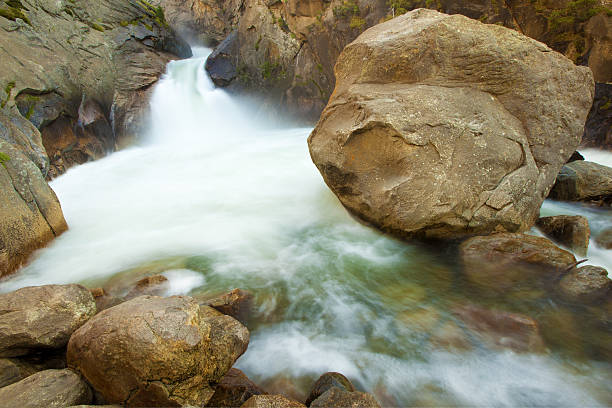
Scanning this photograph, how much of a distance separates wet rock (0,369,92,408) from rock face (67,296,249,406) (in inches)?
3.0

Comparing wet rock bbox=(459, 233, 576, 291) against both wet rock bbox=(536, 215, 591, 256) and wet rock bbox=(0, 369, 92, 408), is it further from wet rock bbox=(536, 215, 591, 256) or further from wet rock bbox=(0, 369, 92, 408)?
wet rock bbox=(0, 369, 92, 408)

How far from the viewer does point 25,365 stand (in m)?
2.59

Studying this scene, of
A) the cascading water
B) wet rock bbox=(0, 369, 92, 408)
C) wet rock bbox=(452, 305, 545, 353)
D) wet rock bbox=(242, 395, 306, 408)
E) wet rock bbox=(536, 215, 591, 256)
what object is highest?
wet rock bbox=(536, 215, 591, 256)

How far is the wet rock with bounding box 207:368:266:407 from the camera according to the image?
2531 millimetres

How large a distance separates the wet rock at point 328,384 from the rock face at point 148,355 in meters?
0.75

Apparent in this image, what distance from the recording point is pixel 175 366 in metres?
2.23

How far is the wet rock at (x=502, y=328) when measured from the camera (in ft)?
10.2

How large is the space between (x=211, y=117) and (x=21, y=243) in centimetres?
1070

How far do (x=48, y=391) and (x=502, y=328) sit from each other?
364 cm

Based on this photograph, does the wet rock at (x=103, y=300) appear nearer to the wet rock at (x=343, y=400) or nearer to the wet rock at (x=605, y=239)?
the wet rock at (x=343, y=400)

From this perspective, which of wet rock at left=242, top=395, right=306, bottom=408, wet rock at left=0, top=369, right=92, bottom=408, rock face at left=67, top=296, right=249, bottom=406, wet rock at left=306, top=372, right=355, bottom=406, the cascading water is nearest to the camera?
wet rock at left=0, top=369, right=92, bottom=408

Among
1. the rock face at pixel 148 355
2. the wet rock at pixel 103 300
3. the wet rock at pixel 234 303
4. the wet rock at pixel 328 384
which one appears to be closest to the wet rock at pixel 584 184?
the wet rock at pixel 328 384

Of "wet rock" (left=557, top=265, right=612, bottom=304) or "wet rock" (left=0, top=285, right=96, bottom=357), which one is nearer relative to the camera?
"wet rock" (left=0, top=285, right=96, bottom=357)

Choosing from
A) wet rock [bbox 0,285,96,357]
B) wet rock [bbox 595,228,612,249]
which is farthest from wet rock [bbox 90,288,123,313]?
wet rock [bbox 595,228,612,249]
